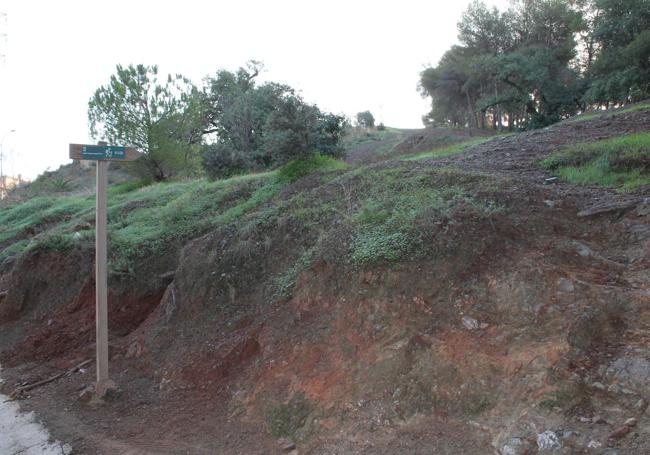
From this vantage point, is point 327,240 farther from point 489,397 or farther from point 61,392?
point 61,392

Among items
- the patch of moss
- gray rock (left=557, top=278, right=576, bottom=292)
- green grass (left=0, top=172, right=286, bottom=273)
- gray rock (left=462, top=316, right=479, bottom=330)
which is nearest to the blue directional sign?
green grass (left=0, top=172, right=286, bottom=273)

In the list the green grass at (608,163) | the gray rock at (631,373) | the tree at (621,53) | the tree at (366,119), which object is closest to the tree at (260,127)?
the green grass at (608,163)

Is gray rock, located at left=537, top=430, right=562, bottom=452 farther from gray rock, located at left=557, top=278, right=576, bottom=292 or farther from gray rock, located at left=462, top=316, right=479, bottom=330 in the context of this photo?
gray rock, located at left=557, top=278, right=576, bottom=292

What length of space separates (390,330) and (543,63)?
75.5 ft

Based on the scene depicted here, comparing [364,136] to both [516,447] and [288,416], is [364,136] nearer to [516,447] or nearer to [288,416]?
[288,416]

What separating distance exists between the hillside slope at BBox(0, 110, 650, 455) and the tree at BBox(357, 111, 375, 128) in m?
32.6

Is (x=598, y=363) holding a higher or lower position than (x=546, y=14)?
lower

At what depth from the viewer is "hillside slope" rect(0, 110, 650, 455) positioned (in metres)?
3.82

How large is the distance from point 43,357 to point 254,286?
3747mm

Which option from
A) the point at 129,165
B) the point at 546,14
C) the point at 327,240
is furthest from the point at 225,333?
the point at 546,14

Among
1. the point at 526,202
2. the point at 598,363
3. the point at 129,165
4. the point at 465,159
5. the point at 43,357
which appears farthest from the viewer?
the point at 129,165

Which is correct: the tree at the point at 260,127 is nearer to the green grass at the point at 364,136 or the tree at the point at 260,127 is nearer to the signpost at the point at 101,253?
the signpost at the point at 101,253

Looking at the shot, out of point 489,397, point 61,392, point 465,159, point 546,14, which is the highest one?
point 546,14

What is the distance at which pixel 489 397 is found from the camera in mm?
3912
